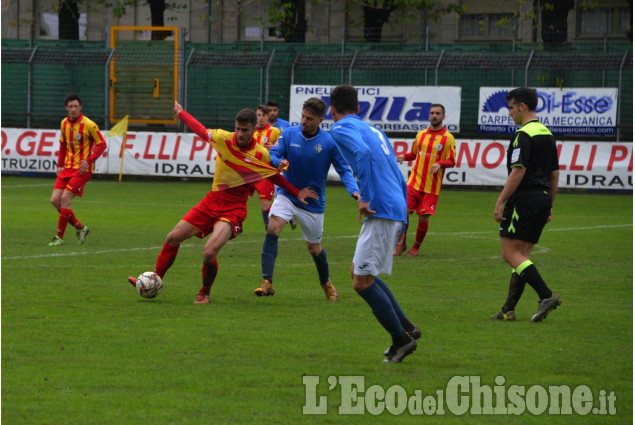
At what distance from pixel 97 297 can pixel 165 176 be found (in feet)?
66.9

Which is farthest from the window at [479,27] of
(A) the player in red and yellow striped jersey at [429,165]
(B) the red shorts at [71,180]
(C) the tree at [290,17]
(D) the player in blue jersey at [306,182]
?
(D) the player in blue jersey at [306,182]

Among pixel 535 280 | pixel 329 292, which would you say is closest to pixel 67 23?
pixel 329 292

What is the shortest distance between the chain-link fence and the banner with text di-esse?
0.96 metres

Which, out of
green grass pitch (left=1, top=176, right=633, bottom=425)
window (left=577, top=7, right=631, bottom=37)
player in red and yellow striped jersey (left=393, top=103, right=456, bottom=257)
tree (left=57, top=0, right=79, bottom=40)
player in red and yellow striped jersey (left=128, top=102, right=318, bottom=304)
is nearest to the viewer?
green grass pitch (left=1, top=176, right=633, bottom=425)

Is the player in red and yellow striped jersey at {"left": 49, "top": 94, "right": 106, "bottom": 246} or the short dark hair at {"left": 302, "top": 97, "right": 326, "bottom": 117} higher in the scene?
the short dark hair at {"left": 302, "top": 97, "right": 326, "bottom": 117}

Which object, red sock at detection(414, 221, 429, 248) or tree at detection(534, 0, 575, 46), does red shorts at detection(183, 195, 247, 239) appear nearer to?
red sock at detection(414, 221, 429, 248)

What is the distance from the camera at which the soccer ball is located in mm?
10508

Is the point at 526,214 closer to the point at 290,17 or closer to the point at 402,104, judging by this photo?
the point at 402,104

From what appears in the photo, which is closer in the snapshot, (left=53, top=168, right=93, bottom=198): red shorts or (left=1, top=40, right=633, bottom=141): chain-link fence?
(left=53, top=168, right=93, bottom=198): red shorts

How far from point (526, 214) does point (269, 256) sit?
2901 mm

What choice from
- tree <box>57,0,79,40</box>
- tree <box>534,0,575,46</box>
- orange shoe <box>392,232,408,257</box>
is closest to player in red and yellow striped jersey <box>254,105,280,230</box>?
orange shoe <box>392,232,408,257</box>

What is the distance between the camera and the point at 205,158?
3050cm

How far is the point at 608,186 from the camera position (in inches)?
1100

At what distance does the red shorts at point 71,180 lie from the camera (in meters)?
16.4
